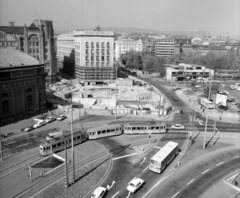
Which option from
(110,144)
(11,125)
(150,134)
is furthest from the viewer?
(11,125)

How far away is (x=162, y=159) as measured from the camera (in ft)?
134

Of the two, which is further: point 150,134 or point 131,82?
point 131,82

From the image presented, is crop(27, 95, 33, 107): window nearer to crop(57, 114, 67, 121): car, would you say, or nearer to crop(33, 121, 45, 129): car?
crop(57, 114, 67, 121): car

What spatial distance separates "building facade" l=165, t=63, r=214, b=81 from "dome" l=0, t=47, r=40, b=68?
96.0 metres

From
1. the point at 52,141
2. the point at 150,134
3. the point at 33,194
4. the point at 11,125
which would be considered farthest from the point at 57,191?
the point at 11,125

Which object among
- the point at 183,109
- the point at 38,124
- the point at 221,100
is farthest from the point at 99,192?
the point at 221,100

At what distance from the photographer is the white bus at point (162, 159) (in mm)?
40438

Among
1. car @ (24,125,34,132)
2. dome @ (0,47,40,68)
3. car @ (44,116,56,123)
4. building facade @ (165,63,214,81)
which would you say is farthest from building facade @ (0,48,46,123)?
building facade @ (165,63,214,81)

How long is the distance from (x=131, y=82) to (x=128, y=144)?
257ft

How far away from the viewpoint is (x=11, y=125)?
6341 centimetres

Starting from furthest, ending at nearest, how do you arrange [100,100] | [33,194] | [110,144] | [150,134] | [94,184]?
1. [100,100]
2. [150,134]
3. [110,144]
4. [94,184]
5. [33,194]

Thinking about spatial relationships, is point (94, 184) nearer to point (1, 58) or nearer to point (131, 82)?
point (1, 58)

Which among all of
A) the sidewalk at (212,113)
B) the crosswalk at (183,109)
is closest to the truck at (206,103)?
the sidewalk at (212,113)

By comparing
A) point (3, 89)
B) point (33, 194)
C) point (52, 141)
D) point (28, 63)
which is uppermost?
point (28, 63)
